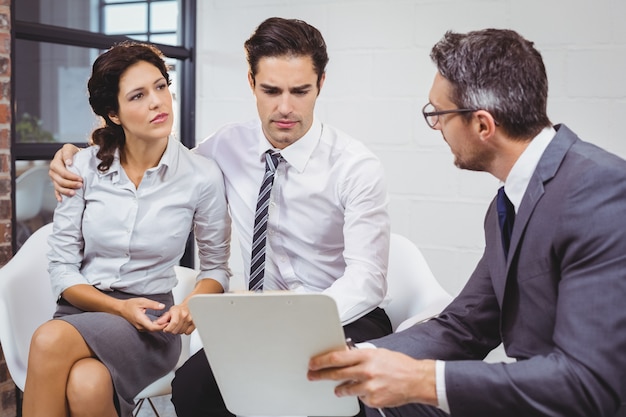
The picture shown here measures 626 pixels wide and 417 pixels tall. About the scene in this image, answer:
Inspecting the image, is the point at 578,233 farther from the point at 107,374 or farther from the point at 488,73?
the point at 107,374

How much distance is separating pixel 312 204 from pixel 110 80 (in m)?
0.65

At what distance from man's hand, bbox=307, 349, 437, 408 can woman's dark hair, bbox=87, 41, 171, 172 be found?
3.50 ft

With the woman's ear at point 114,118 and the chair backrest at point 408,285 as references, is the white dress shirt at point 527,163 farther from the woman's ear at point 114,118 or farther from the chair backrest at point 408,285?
the woman's ear at point 114,118

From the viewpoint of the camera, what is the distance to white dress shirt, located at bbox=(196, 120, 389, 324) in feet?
6.84

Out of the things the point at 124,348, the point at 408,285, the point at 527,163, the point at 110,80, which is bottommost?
the point at 124,348

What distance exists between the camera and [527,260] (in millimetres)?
1459

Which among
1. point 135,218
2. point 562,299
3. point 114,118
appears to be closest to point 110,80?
point 114,118

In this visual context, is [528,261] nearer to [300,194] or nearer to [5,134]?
[300,194]

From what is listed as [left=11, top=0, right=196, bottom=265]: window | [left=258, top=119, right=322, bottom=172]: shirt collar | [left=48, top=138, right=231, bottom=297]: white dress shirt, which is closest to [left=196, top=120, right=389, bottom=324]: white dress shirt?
[left=258, top=119, right=322, bottom=172]: shirt collar

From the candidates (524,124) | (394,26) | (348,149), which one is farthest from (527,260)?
(394,26)

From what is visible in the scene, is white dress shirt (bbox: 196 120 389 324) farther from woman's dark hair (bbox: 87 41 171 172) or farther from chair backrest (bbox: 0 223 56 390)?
chair backrest (bbox: 0 223 56 390)

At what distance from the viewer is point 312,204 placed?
218 cm

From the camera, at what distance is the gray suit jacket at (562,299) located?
1299 mm

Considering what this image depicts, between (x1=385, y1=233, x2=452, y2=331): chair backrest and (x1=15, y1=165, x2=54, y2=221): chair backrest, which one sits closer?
(x1=385, y1=233, x2=452, y2=331): chair backrest
